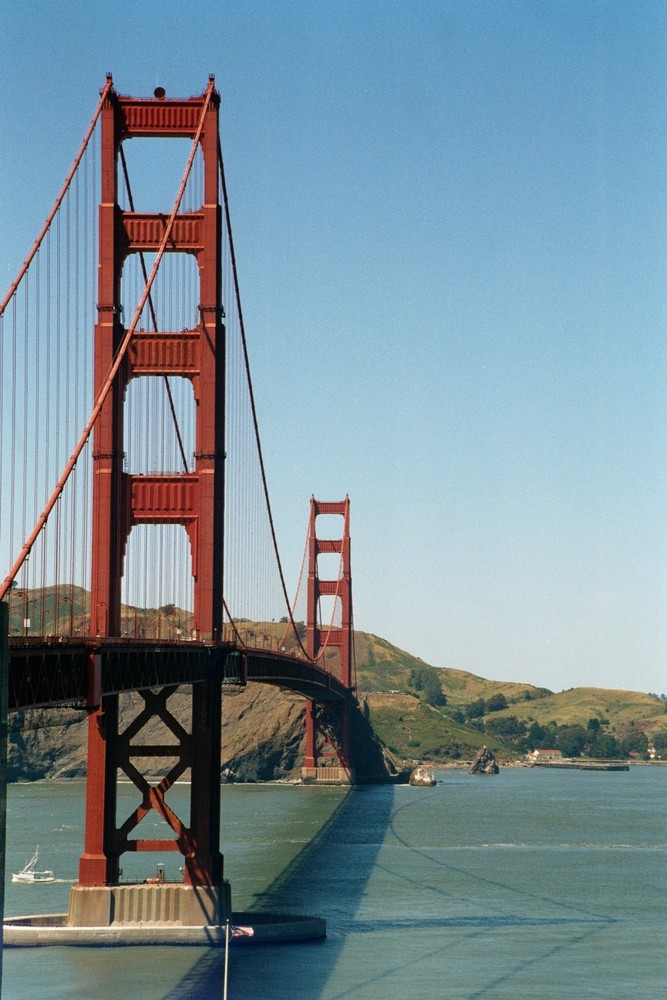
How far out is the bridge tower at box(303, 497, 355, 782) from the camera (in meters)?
133

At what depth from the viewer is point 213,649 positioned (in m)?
47.5

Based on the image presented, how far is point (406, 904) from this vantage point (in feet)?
179

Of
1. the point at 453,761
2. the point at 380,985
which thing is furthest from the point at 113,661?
the point at 453,761

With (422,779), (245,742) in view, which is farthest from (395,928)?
(245,742)

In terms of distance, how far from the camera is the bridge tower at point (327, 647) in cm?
13338

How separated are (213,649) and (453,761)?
140 meters

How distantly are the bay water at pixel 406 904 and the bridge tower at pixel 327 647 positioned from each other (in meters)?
25.4

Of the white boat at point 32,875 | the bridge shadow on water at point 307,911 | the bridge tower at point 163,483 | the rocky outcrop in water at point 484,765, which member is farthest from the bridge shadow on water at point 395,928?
the rocky outcrop in water at point 484,765

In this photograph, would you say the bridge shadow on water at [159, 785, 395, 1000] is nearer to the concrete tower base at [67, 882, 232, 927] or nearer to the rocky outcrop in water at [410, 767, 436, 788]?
the concrete tower base at [67, 882, 232, 927]

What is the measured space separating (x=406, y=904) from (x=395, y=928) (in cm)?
592

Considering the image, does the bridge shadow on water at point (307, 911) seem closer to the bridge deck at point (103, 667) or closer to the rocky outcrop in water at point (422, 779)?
the bridge deck at point (103, 667)

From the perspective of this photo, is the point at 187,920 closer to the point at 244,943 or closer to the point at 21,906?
the point at 244,943

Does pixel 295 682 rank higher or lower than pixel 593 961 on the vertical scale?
higher

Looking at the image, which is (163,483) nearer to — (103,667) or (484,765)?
(103,667)
